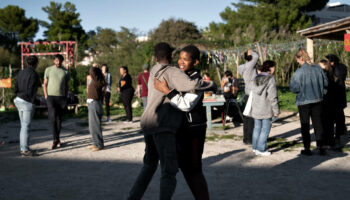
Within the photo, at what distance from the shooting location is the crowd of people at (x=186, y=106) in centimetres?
284

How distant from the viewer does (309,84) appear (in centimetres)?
542

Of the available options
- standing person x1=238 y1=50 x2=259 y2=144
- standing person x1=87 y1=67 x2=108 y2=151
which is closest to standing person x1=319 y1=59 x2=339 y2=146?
standing person x1=238 y1=50 x2=259 y2=144

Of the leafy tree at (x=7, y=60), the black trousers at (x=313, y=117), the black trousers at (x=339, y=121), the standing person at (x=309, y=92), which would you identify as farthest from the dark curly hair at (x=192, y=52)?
the leafy tree at (x=7, y=60)

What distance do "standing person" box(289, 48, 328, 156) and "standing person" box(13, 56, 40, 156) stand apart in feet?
14.2

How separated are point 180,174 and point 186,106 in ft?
6.92

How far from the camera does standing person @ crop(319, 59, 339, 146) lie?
19.0ft

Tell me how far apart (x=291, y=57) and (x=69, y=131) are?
13.0 metres

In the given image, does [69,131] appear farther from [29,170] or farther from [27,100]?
[29,170]

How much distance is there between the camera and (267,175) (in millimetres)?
4523

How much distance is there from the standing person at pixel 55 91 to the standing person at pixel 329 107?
4.67 m

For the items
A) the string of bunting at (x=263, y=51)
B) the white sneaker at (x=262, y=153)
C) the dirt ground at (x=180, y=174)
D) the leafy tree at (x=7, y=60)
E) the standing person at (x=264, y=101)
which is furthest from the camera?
the leafy tree at (x=7, y=60)

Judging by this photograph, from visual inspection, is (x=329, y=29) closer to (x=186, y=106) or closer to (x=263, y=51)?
(x=186, y=106)

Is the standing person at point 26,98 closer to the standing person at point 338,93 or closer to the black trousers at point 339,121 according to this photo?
the standing person at point 338,93

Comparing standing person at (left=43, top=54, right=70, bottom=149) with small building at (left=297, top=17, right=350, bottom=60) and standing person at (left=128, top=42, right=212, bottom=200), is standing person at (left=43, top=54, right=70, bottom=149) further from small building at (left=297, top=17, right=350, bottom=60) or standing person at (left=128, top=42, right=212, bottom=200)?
small building at (left=297, top=17, right=350, bottom=60)
